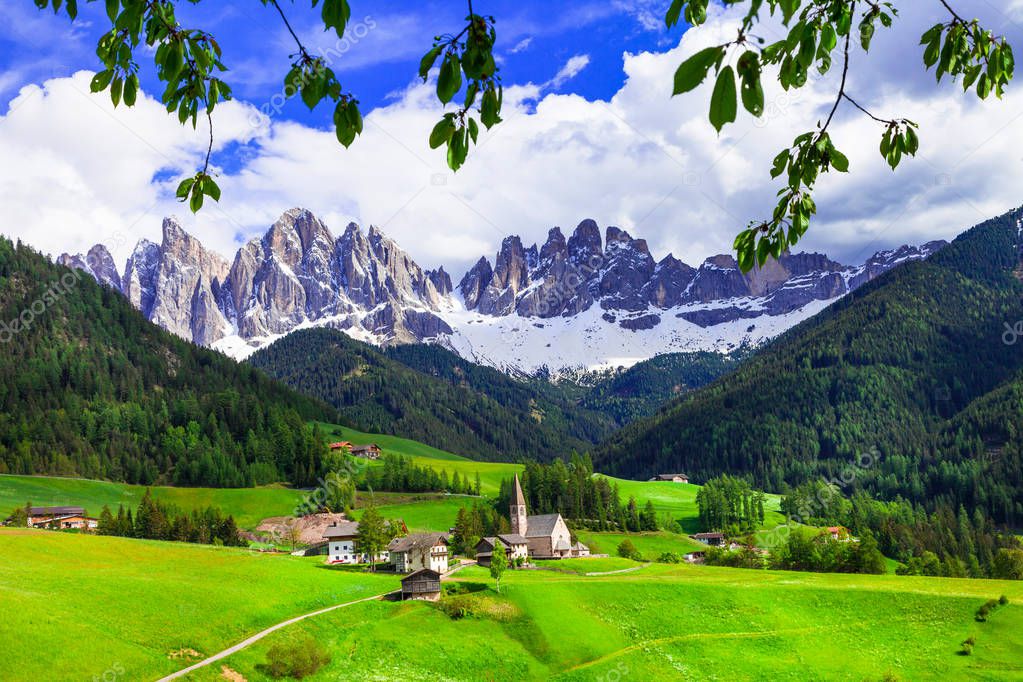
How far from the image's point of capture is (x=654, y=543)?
119m

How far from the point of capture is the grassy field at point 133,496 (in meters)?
120

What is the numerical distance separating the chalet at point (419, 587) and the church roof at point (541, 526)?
3816 centimetres

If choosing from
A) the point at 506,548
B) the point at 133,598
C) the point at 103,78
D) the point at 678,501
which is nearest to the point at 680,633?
the point at 506,548

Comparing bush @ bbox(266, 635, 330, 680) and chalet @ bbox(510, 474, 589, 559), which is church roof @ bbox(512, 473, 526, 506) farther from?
bush @ bbox(266, 635, 330, 680)

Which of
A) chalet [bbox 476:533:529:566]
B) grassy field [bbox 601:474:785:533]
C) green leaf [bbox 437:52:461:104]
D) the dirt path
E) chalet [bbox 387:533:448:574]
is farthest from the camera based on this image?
grassy field [bbox 601:474:785:533]

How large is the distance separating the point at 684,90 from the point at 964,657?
6300cm

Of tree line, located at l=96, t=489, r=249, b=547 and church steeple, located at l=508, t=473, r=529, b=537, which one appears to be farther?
church steeple, located at l=508, t=473, r=529, b=537

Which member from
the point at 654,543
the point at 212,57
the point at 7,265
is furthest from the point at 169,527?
the point at 7,265

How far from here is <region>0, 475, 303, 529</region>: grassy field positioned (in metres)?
120

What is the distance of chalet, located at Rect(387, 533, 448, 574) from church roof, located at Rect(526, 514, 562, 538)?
20.2 metres

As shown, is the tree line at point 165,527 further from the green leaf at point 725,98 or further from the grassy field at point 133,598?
the green leaf at point 725,98

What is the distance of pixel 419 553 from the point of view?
81500 millimetres

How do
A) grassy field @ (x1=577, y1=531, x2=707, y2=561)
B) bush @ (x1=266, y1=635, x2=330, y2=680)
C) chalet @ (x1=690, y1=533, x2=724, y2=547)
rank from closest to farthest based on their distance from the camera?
bush @ (x1=266, y1=635, x2=330, y2=680) < grassy field @ (x1=577, y1=531, x2=707, y2=561) < chalet @ (x1=690, y1=533, x2=724, y2=547)

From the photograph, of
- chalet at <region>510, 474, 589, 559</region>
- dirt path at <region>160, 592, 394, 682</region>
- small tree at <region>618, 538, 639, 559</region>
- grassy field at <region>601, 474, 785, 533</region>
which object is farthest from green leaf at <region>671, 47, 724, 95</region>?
grassy field at <region>601, 474, 785, 533</region>
